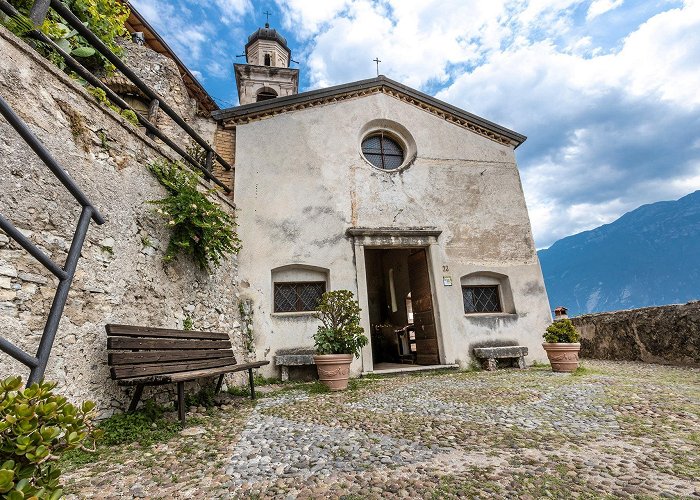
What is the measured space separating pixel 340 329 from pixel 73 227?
3847mm

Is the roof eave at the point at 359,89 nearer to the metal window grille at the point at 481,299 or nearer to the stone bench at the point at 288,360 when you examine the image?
the metal window grille at the point at 481,299

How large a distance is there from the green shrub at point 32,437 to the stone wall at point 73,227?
2.27 metres

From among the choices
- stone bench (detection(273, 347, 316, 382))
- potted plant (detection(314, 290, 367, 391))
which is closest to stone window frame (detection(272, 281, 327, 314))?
stone bench (detection(273, 347, 316, 382))

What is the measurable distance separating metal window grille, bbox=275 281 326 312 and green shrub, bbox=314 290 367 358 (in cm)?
139

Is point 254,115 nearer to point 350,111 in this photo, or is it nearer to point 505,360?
point 350,111

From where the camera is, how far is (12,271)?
9.28 ft

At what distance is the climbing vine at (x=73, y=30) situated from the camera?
12.3ft

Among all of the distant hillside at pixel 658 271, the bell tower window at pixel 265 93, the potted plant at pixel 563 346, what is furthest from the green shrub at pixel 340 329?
the distant hillside at pixel 658 271

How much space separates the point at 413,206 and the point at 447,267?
1.66 m

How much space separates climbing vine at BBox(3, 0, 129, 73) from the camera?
12.3ft

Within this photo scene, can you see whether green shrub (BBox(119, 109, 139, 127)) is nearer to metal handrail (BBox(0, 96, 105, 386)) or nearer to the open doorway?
metal handrail (BBox(0, 96, 105, 386))

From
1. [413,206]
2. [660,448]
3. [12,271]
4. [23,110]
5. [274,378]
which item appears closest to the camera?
[660,448]

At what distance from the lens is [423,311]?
27.0 feet

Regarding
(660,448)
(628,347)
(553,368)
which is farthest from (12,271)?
(628,347)
